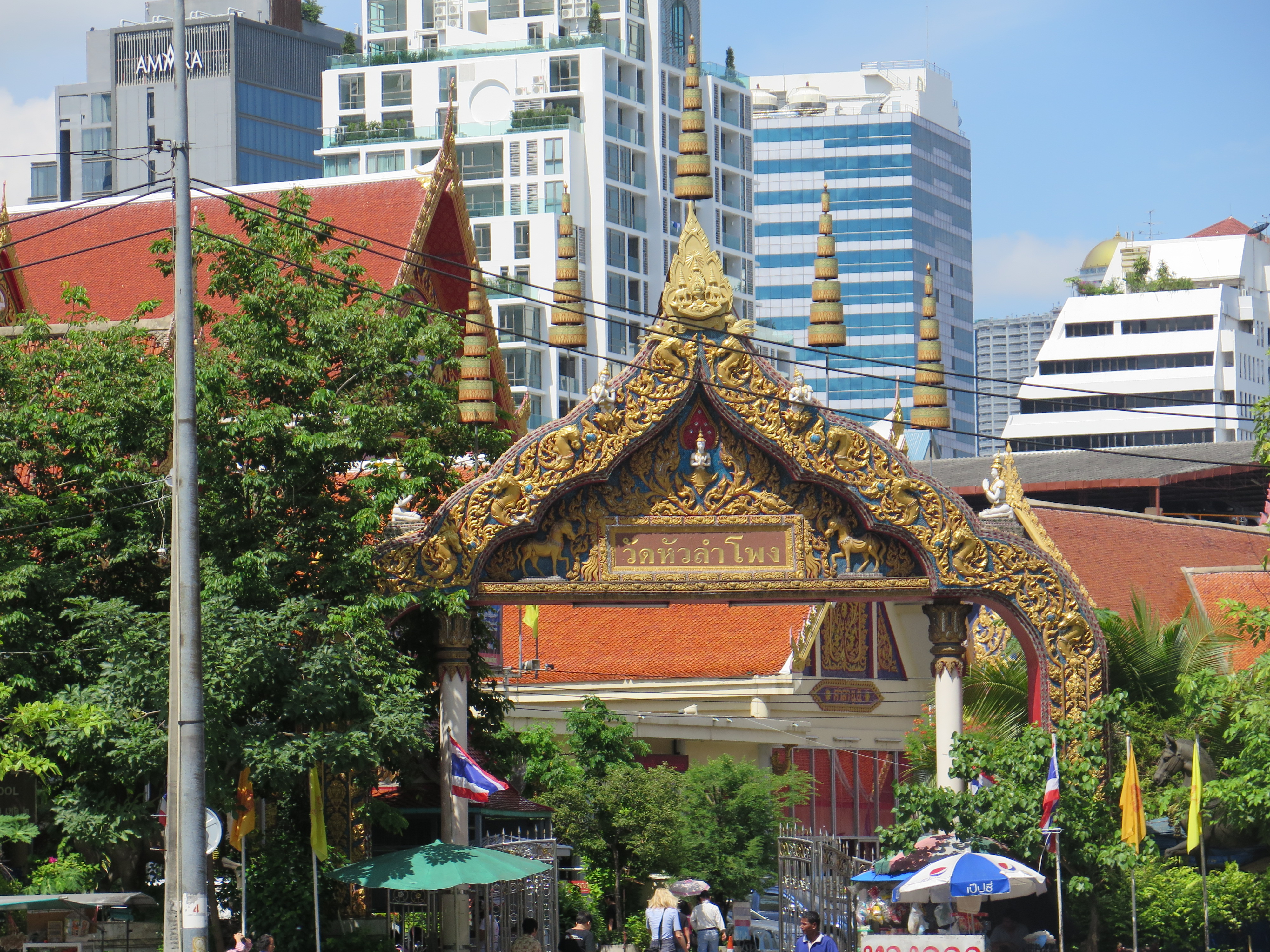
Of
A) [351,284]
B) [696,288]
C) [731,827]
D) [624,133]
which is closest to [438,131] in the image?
[624,133]

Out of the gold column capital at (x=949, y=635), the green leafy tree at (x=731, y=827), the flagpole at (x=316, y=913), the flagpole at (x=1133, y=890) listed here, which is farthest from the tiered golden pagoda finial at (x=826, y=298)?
the green leafy tree at (x=731, y=827)

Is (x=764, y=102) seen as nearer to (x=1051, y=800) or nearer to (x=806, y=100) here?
(x=806, y=100)

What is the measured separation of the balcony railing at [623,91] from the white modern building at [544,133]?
0.08 metres

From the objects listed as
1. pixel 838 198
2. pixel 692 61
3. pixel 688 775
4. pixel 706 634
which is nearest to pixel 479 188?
pixel 838 198

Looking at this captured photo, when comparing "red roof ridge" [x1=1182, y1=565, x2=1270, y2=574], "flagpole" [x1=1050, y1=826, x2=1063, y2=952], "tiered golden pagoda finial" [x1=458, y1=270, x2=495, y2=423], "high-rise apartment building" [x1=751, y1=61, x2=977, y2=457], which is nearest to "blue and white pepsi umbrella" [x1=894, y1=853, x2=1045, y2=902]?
"flagpole" [x1=1050, y1=826, x2=1063, y2=952]

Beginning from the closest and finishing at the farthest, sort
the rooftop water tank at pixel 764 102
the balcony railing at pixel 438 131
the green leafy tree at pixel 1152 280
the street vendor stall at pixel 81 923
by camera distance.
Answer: the street vendor stall at pixel 81 923 → the balcony railing at pixel 438 131 → the green leafy tree at pixel 1152 280 → the rooftop water tank at pixel 764 102

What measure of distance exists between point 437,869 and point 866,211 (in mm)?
131367

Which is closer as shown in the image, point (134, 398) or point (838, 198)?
point (134, 398)

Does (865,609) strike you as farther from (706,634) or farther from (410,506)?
(410,506)

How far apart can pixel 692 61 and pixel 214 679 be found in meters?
9.20

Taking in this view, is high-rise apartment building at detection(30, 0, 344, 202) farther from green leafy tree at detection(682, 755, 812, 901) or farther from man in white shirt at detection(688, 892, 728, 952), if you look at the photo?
man in white shirt at detection(688, 892, 728, 952)

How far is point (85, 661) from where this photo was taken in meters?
21.3

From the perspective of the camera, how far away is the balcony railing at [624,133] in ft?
336

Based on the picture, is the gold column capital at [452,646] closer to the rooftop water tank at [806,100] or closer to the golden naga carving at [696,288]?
the golden naga carving at [696,288]
